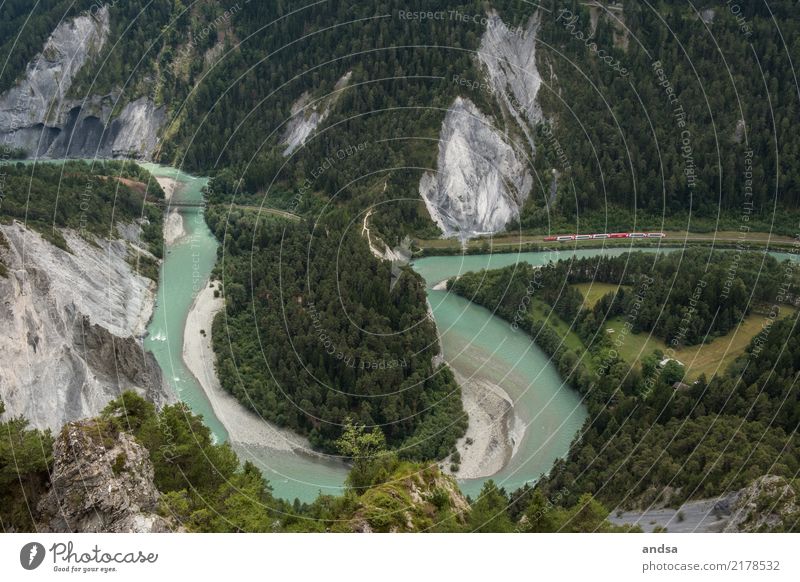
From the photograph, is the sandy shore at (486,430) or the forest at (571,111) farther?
the forest at (571,111)

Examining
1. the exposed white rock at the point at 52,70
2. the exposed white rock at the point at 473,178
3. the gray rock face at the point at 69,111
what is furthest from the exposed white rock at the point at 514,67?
the exposed white rock at the point at 52,70

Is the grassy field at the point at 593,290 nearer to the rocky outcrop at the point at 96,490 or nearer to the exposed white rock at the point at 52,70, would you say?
the rocky outcrop at the point at 96,490

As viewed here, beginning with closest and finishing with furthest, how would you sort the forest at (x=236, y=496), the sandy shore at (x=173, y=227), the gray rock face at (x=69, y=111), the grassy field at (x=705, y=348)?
the forest at (x=236, y=496) < the grassy field at (x=705, y=348) < the sandy shore at (x=173, y=227) < the gray rock face at (x=69, y=111)

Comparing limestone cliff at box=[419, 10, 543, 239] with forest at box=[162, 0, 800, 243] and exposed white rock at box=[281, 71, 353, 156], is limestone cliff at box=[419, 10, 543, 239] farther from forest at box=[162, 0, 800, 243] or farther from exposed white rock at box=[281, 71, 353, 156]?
exposed white rock at box=[281, 71, 353, 156]

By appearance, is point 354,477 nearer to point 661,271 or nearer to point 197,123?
point 661,271

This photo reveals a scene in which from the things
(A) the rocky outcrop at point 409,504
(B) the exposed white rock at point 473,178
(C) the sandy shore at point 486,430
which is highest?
(B) the exposed white rock at point 473,178

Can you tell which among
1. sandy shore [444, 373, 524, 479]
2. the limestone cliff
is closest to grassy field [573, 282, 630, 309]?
sandy shore [444, 373, 524, 479]

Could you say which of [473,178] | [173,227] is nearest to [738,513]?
[473,178]

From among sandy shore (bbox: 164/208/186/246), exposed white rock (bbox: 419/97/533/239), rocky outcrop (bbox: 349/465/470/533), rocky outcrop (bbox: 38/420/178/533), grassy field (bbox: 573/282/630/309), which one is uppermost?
exposed white rock (bbox: 419/97/533/239)
